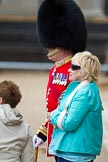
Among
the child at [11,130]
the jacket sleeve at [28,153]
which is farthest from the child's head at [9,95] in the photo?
the jacket sleeve at [28,153]

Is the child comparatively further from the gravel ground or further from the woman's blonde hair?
the gravel ground

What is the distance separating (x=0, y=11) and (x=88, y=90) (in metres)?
9.41

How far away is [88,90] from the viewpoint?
13.1 feet

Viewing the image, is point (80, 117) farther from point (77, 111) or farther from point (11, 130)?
point (11, 130)

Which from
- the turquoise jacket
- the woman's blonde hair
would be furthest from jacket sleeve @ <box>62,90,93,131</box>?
the woman's blonde hair

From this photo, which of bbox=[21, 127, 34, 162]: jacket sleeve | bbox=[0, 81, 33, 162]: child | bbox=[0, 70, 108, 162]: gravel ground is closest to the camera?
bbox=[0, 81, 33, 162]: child

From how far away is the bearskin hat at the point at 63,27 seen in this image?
455 centimetres

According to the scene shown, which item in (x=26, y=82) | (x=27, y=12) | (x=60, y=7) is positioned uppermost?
(x=60, y=7)

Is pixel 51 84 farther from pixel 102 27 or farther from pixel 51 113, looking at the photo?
pixel 102 27

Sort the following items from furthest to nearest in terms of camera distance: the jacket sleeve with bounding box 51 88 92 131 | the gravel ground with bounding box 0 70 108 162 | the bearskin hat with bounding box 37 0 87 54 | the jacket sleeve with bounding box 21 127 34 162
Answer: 1. the gravel ground with bounding box 0 70 108 162
2. the bearskin hat with bounding box 37 0 87 54
3. the jacket sleeve with bounding box 21 127 34 162
4. the jacket sleeve with bounding box 51 88 92 131

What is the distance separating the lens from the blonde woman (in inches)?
155

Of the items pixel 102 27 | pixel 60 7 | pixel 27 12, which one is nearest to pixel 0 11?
pixel 27 12

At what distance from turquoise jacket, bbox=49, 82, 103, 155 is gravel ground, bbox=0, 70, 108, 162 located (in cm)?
200

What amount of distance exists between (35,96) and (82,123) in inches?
Result: 220
